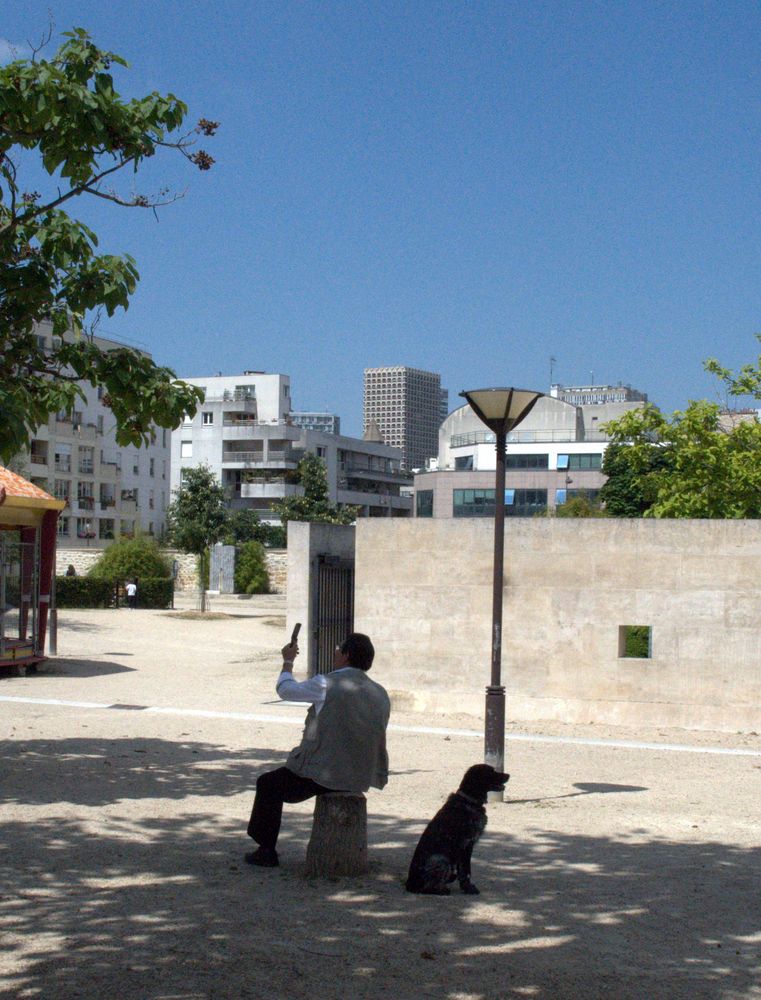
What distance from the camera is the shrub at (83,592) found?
39094mm

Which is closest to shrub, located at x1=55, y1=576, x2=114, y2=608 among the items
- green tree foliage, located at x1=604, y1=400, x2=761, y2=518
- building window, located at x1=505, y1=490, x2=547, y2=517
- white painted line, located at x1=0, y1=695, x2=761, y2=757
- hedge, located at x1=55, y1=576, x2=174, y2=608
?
hedge, located at x1=55, y1=576, x2=174, y2=608

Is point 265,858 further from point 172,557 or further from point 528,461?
point 528,461

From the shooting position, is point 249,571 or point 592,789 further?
point 249,571

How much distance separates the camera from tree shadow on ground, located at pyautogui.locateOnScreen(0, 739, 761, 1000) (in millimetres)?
4949

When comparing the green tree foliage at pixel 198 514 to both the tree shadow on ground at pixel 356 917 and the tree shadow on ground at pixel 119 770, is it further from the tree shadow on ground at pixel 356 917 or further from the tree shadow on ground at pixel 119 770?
the tree shadow on ground at pixel 356 917

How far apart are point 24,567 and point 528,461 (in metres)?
69.1

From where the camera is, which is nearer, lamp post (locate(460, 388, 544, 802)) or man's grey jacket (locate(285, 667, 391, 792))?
man's grey jacket (locate(285, 667, 391, 792))

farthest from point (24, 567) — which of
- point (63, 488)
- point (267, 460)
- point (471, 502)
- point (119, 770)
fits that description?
point (267, 460)

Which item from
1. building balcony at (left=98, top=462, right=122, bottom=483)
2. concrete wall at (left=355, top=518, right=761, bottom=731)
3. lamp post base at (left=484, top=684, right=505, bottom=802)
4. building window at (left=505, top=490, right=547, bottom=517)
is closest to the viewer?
lamp post base at (left=484, top=684, right=505, bottom=802)

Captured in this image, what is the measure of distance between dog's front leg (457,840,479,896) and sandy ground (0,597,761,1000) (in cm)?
5

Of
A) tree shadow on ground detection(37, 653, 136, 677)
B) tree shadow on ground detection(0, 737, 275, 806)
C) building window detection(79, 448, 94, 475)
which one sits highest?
building window detection(79, 448, 94, 475)

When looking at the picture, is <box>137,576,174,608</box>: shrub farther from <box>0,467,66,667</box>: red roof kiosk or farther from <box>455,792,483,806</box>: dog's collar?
<box>455,792,483,806</box>: dog's collar

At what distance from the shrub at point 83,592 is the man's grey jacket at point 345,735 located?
34.0 metres

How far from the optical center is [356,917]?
588cm
